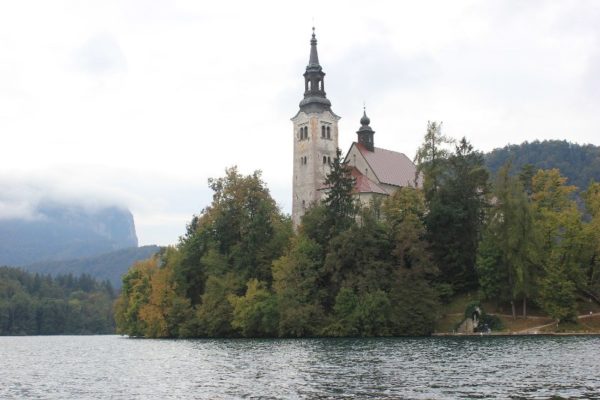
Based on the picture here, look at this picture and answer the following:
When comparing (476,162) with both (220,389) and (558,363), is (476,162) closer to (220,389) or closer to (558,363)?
(558,363)

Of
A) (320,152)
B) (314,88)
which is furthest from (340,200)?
(314,88)

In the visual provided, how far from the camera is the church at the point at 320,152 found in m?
106

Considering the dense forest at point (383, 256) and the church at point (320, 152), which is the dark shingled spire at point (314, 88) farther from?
the dense forest at point (383, 256)

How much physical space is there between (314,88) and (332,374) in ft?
263

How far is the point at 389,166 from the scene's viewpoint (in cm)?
10812

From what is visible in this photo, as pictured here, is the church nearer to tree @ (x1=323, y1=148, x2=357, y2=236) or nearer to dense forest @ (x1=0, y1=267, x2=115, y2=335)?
tree @ (x1=323, y1=148, x2=357, y2=236)

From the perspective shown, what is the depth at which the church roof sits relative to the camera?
345 feet

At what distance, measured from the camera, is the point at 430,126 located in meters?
85.7

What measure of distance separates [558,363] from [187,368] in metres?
20.4

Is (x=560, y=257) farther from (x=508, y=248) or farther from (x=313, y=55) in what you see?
(x=313, y=55)

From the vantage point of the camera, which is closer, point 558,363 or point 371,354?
point 558,363

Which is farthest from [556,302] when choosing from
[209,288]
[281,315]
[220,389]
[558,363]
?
[220,389]

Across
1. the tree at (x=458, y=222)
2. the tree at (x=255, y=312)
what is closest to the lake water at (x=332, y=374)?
the tree at (x=255, y=312)

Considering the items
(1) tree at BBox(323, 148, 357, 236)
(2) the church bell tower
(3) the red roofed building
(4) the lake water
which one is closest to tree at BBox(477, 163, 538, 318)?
(1) tree at BBox(323, 148, 357, 236)
